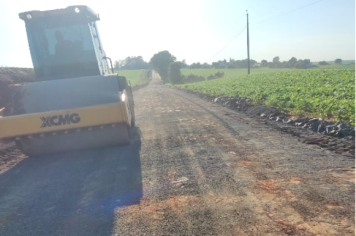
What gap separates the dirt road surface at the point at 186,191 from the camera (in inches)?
136

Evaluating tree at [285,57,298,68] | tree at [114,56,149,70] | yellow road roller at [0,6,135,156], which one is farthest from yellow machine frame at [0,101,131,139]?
tree at [114,56,149,70]

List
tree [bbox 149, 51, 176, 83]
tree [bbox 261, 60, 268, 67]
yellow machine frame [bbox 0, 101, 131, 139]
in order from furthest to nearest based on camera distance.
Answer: tree [bbox 149, 51, 176, 83] → tree [bbox 261, 60, 268, 67] → yellow machine frame [bbox 0, 101, 131, 139]

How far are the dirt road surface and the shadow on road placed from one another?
0.6 inches

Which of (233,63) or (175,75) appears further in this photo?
(233,63)

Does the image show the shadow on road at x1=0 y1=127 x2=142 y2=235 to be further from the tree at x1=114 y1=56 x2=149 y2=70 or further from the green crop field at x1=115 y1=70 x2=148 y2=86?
the tree at x1=114 y1=56 x2=149 y2=70

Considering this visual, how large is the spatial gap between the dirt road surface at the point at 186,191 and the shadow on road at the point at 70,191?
0.6 inches

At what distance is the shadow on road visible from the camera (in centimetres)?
375

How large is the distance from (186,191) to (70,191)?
1.82m

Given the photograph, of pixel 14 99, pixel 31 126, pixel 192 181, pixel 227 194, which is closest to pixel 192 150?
pixel 192 181

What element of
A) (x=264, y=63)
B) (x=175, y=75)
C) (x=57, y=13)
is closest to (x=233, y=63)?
(x=264, y=63)

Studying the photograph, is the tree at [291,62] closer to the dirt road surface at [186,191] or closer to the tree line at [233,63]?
the tree line at [233,63]

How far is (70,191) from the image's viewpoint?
480cm

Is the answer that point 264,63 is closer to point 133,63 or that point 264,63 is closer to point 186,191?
point 133,63

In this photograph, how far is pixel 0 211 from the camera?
4.30 meters
